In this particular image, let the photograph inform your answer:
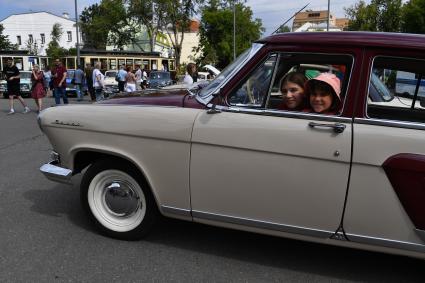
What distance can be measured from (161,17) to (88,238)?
42.9m

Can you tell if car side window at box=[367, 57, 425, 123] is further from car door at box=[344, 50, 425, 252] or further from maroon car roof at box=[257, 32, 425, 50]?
maroon car roof at box=[257, 32, 425, 50]

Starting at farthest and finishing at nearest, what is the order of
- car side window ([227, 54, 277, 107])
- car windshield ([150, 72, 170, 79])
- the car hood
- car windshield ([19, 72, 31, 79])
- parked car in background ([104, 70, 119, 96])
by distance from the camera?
car windshield ([150, 72, 170, 79])
car windshield ([19, 72, 31, 79])
parked car in background ([104, 70, 119, 96])
the car hood
car side window ([227, 54, 277, 107])

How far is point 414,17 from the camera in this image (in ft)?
105

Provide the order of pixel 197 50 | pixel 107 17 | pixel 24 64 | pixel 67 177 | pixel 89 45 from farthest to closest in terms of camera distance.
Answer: pixel 89 45, pixel 197 50, pixel 107 17, pixel 24 64, pixel 67 177

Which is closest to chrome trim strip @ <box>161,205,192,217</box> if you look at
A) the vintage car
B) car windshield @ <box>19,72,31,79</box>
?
the vintage car

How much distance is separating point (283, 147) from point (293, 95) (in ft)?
1.59

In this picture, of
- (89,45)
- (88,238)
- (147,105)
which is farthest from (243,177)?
(89,45)

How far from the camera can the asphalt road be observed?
346 centimetres

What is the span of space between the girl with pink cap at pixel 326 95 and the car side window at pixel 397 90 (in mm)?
222

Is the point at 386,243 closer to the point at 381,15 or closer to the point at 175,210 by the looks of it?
the point at 175,210

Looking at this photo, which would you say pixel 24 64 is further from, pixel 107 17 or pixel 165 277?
pixel 165 277

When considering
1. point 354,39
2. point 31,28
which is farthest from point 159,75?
point 31,28

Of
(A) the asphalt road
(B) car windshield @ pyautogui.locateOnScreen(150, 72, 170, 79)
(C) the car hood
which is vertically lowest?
(A) the asphalt road

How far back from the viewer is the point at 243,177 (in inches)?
134
